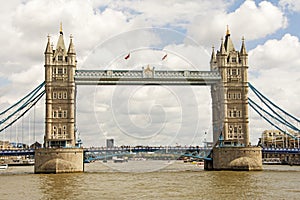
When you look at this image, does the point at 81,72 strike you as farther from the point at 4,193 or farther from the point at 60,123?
the point at 4,193

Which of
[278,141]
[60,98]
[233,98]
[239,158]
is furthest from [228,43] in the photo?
[278,141]

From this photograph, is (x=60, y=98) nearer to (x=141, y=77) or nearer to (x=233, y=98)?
(x=141, y=77)

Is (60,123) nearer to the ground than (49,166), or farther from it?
farther from it

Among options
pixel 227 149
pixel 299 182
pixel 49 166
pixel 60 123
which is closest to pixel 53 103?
pixel 60 123

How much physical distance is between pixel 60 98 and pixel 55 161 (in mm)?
11832

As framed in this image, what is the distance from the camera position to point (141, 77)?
85062mm

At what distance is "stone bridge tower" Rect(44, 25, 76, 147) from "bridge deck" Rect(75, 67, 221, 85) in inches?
89.8

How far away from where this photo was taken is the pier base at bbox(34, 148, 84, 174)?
253 feet

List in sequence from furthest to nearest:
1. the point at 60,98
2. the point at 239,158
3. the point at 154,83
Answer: the point at 154,83
the point at 60,98
the point at 239,158

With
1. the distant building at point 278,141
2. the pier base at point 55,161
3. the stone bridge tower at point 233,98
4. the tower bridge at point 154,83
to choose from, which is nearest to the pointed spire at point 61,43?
the tower bridge at point 154,83

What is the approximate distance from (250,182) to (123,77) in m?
34.8

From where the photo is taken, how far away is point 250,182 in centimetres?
5722

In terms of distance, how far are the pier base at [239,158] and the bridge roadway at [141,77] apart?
43.8 ft

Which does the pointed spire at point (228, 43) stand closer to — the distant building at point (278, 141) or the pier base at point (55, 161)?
the pier base at point (55, 161)
